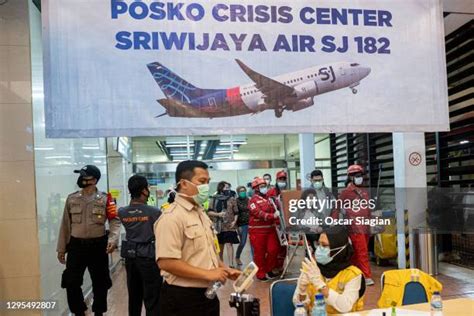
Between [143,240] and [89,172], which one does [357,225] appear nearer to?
[143,240]

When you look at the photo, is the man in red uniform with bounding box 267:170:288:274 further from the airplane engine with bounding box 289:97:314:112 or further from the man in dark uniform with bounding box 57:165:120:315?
the airplane engine with bounding box 289:97:314:112

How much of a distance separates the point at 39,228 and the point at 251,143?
918 centimetres

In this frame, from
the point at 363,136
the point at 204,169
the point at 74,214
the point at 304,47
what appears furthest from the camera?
the point at 363,136

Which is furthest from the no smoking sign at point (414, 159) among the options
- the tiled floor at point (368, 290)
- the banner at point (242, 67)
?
the banner at point (242, 67)

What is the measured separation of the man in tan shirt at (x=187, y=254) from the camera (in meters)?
2.42

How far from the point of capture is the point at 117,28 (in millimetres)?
3250

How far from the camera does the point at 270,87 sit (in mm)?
3479

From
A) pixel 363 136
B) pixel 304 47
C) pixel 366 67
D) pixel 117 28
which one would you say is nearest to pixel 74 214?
pixel 117 28

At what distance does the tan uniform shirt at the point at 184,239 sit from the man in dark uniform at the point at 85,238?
158 cm

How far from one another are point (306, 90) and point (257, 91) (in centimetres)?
42

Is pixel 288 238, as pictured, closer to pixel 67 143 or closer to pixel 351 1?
pixel 67 143

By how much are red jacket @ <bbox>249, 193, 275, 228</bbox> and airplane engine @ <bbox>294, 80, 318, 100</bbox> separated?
10.1 feet

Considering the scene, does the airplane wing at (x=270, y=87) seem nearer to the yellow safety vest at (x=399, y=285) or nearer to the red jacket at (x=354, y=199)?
the yellow safety vest at (x=399, y=285)

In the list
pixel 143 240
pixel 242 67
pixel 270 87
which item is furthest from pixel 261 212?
pixel 242 67
